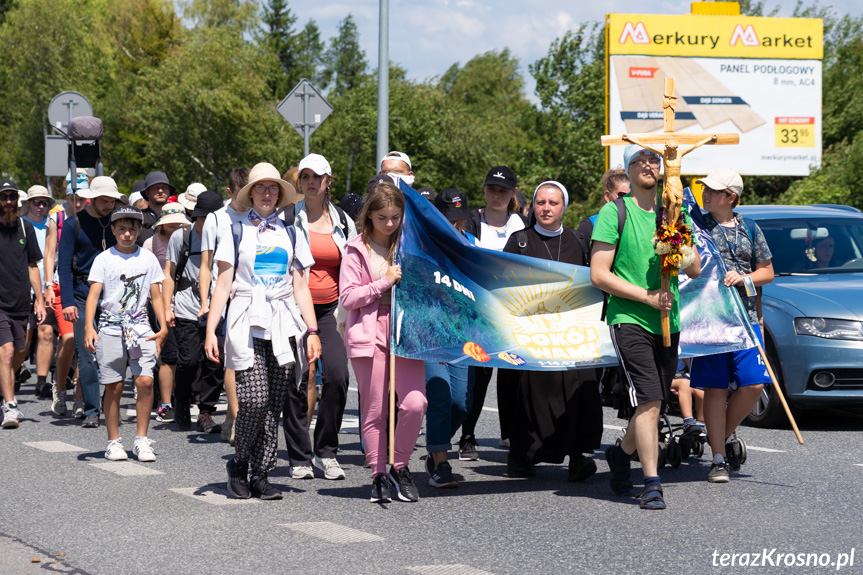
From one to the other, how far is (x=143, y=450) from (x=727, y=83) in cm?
2354

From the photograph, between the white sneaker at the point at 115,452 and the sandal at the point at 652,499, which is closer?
the sandal at the point at 652,499

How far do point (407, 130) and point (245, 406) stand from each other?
5251 centimetres

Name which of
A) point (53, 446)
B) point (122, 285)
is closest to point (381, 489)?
point (122, 285)

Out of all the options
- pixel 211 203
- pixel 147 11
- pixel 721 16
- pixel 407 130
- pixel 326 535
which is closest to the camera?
pixel 326 535

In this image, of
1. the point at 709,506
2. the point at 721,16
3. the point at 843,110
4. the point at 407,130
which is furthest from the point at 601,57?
the point at 709,506

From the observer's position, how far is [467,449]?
8.83m

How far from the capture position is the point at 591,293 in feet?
25.4

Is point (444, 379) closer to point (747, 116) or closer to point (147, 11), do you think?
point (747, 116)

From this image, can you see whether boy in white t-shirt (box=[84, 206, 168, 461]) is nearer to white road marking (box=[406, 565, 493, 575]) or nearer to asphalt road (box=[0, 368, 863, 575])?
asphalt road (box=[0, 368, 863, 575])

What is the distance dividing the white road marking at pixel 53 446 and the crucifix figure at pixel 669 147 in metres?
4.80

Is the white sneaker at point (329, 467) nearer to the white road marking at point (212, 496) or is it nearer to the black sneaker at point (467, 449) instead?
the white road marking at point (212, 496)

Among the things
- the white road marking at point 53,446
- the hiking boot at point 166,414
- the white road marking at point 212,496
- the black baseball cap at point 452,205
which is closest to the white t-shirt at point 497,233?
the black baseball cap at point 452,205

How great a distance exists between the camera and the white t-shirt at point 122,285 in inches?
354

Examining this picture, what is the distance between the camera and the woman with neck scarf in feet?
25.1
